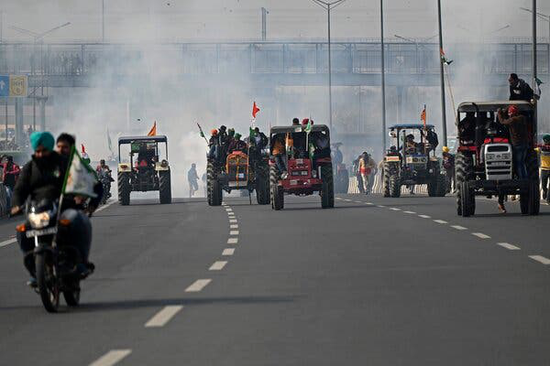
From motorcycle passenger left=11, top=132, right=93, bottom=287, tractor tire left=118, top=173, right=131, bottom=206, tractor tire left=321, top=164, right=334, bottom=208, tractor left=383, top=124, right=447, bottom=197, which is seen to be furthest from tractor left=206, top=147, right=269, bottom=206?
motorcycle passenger left=11, top=132, right=93, bottom=287

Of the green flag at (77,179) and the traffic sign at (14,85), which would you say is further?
the traffic sign at (14,85)

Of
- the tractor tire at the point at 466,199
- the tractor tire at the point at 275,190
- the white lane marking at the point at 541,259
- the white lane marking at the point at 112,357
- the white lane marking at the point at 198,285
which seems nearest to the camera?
the white lane marking at the point at 112,357

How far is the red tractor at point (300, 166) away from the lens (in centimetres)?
3797

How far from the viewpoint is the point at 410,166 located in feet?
158

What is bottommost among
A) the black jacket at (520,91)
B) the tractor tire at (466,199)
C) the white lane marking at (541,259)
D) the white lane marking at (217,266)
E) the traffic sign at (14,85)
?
the white lane marking at (217,266)

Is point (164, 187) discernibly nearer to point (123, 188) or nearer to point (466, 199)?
point (123, 188)

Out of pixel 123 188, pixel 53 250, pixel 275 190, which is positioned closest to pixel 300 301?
pixel 53 250

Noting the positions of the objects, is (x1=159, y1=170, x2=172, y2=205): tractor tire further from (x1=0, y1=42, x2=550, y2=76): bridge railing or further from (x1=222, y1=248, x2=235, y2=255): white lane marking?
(x1=0, y1=42, x2=550, y2=76): bridge railing

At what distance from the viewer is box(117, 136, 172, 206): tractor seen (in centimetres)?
4766

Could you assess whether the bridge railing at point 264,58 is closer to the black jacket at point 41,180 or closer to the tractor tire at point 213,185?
the tractor tire at point 213,185

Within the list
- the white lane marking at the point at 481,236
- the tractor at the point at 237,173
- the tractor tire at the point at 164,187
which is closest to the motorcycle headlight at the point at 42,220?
the white lane marking at the point at 481,236

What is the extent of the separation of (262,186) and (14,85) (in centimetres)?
5858

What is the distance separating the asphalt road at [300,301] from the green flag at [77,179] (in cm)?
100

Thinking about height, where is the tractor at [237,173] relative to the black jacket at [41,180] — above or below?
below
